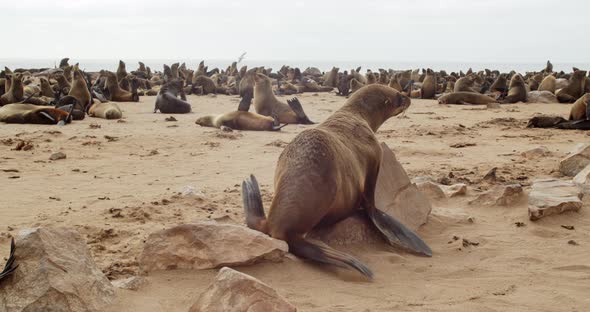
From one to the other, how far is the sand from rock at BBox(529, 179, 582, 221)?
70 millimetres

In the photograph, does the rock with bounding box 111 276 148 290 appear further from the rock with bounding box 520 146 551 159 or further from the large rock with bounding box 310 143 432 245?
the rock with bounding box 520 146 551 159

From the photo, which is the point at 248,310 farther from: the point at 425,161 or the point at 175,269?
the point at 425,161

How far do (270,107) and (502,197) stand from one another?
762cm

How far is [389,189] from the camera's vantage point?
4809 mm

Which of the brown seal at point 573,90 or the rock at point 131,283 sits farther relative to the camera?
the brown seal at point 573,90

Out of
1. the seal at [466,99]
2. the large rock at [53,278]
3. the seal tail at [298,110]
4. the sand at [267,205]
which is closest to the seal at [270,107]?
the seal tail at [298,110]

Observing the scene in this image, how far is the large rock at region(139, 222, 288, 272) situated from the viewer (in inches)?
133

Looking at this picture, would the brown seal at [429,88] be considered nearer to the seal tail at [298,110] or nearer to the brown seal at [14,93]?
the seal tail at [298,110]

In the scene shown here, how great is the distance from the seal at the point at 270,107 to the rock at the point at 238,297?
885 centimetres

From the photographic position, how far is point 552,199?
4656 millimetres

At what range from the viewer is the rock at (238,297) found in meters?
2.54

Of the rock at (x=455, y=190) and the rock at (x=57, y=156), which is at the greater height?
the rock at (x=455, y=190)

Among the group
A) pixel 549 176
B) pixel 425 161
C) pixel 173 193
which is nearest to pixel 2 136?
pixel 173 193

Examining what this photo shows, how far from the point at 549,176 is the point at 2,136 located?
7368 millimetres
